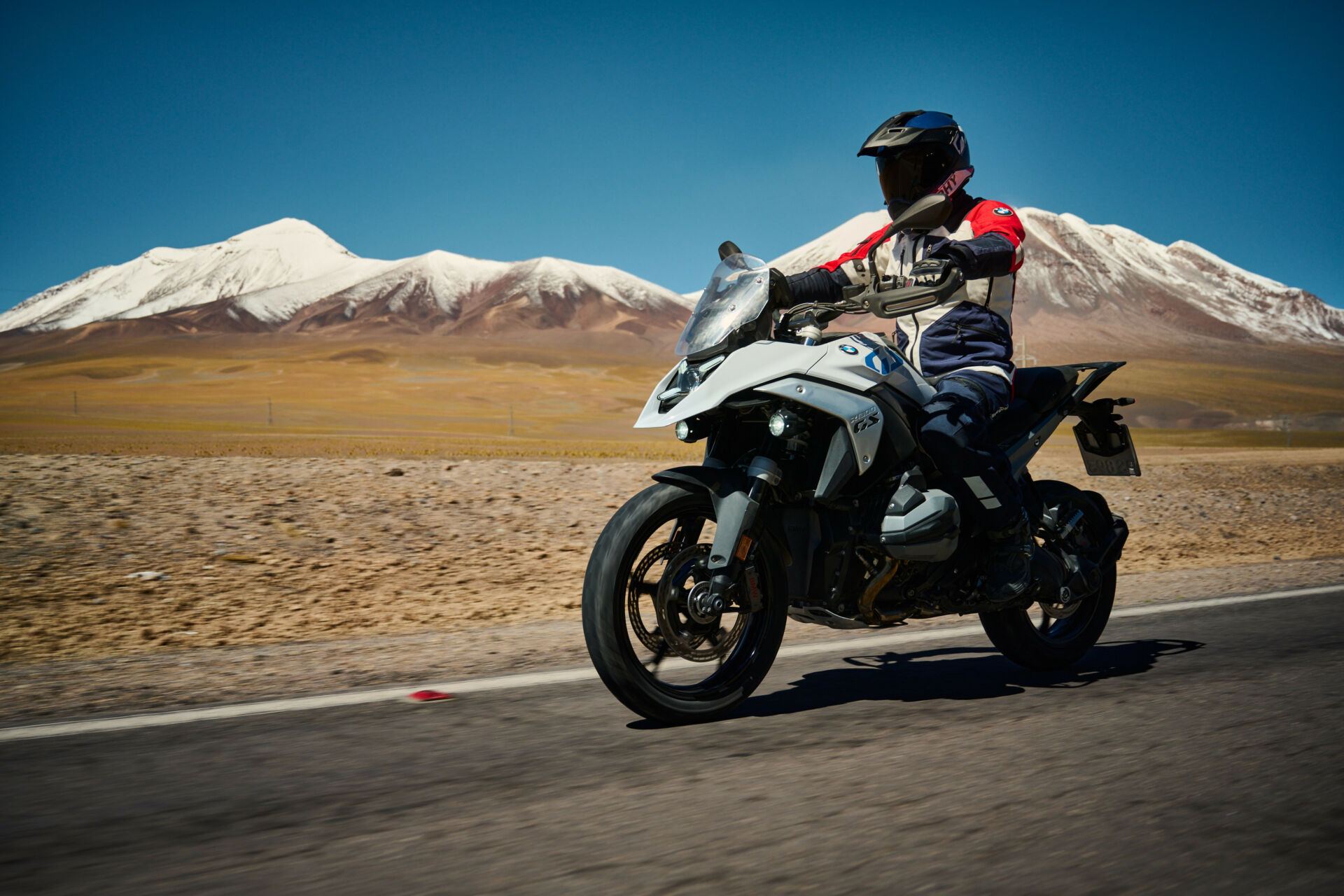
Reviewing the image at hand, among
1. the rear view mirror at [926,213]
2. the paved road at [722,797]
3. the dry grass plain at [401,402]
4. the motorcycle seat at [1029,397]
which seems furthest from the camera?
the dry grass plain at [401,402]

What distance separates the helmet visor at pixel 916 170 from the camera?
4.41m

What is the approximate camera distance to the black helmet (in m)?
4.28

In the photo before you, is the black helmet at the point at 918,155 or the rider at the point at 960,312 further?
the black helmet at the point at 918,155

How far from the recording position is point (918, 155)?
14.5ft

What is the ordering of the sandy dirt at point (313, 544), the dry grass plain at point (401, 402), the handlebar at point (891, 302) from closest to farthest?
the handlebar at point (891, 302) → the sandy dirt at point (313, 544) → the dry grass plain at point (401, 402)

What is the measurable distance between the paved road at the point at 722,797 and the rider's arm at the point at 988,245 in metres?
1.70

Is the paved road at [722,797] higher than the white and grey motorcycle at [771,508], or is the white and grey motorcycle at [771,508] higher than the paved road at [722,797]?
the white and grey motorcycle at [771,508]

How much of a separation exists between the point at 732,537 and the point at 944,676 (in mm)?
1535

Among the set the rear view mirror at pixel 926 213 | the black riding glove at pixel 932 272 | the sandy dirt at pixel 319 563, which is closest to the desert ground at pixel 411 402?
the sandy dirt at pixel 319 563

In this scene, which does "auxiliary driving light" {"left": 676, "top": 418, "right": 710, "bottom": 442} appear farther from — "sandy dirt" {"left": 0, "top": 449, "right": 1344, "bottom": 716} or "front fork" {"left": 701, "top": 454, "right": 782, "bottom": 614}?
"sandy dirt" {"left": 0, "top": 449, "right": 1344, "bottom": 716}

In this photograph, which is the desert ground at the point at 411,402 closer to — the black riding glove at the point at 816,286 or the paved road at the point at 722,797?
the black riding glove at the point at 816,286

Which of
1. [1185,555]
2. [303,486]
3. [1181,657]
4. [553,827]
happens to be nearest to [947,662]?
[1181,657]

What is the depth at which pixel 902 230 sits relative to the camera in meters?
4.34

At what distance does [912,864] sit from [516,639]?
341cm
